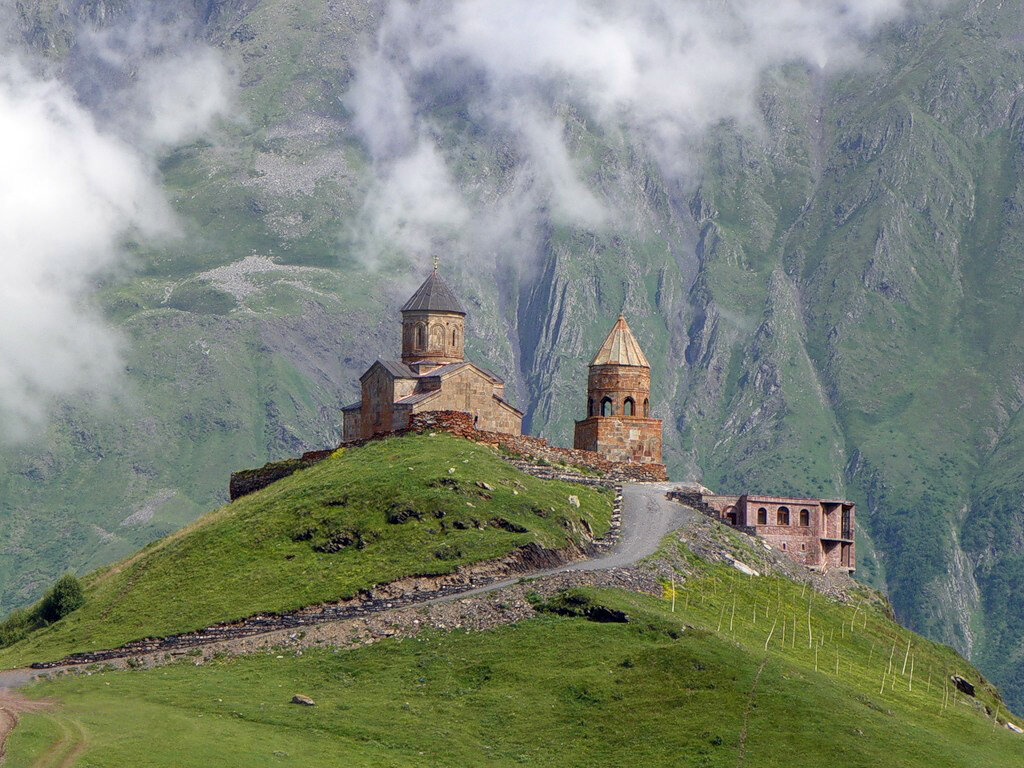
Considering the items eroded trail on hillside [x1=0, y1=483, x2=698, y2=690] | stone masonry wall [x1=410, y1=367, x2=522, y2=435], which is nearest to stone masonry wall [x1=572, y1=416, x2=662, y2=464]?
stone masonry wall [x1=410, y1=367, x2=522, y2=435]

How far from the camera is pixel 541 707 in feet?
268

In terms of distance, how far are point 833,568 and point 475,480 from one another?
27.8 metres

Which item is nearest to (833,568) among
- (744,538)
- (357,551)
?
(744,538)

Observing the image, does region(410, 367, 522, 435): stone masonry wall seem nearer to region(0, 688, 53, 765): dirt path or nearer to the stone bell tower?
the stone bell tower

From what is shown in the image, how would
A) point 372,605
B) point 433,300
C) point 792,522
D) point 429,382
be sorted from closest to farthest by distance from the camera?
1. point 372,605
2. point 792,522
3. point 429,382
4. point 433,300

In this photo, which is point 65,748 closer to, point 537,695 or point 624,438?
point 537,695

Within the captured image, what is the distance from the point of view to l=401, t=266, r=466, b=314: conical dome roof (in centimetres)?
13838

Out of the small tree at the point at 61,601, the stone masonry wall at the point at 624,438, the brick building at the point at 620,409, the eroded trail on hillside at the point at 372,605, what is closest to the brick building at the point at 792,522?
the brick building at the point at 620,409

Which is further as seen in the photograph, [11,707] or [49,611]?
[49,611]

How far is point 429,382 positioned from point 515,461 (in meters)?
11.5

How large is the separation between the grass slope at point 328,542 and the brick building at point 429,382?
13.8 metres

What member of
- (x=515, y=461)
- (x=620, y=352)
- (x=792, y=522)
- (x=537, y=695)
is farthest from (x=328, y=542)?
(x=620, y=352)

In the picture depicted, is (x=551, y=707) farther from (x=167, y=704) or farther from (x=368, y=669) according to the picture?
(x=167, y=704)

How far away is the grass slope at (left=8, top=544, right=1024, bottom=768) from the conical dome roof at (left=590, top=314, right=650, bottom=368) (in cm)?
4277
